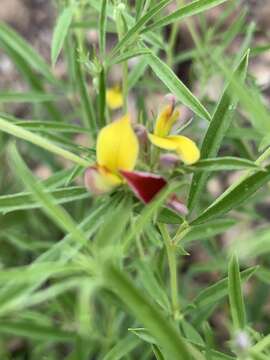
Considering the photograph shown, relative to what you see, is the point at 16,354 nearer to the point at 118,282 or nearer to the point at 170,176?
the point at 170,176

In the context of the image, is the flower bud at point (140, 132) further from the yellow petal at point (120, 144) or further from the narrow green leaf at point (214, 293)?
the narrow green leaf at point (214, 293)

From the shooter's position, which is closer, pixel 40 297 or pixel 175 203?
pixel 40 297

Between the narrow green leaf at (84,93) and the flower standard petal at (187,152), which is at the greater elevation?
the narrow green leaf at (84,93)

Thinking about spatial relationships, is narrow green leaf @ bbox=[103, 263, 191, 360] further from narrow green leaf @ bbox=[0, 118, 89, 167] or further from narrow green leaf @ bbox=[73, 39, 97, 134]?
narrow green leaf @ bbox=[73, 39, 97, 134]

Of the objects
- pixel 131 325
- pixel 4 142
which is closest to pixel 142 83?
pixel 4 142

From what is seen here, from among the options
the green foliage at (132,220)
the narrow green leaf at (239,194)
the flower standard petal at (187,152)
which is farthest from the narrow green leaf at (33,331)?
the flower standard petal at (187,152)
